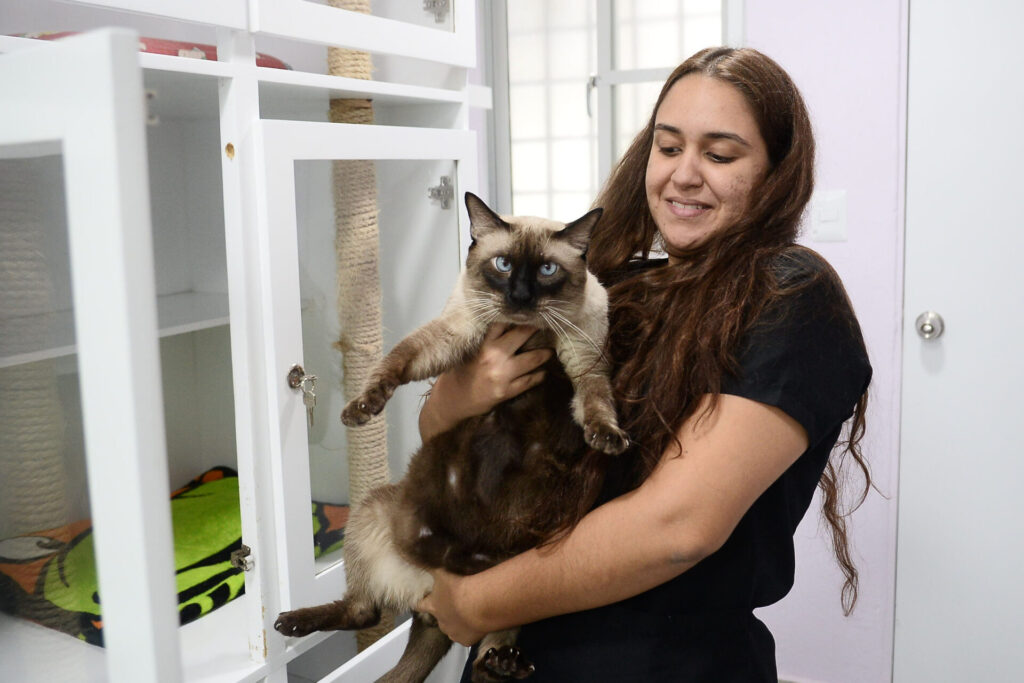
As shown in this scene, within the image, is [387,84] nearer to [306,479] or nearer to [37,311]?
[306,479]

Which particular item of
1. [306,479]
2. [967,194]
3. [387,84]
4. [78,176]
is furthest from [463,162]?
[967,194]

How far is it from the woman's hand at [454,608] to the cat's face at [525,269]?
0.40m

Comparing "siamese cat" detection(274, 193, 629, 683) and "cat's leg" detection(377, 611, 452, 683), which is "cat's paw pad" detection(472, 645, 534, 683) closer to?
"siamese cat" detection(274, 193, 629, 683)

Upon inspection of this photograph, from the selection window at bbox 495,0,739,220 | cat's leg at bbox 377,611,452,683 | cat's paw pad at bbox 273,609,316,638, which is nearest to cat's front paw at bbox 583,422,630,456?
cat's leg at bbox 377,611,452,683

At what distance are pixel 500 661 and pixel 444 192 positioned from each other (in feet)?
3.17

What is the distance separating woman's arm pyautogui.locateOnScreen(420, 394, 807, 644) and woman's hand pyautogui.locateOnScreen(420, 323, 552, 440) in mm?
255

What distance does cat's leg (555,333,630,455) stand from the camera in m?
1.06

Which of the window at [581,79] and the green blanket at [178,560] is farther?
the window at [581,79]

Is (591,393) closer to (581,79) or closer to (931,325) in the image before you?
(931,325)

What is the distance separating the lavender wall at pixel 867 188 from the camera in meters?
2.36

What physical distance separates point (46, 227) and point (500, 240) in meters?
0.74

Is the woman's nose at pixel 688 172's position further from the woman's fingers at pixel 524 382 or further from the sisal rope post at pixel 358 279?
the sisal rope post at pixel 358 279

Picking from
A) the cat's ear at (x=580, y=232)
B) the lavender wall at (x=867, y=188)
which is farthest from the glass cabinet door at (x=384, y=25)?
the lavender wall at (x=867, y=188)

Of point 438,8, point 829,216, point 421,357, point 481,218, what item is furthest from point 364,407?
point 829,216
